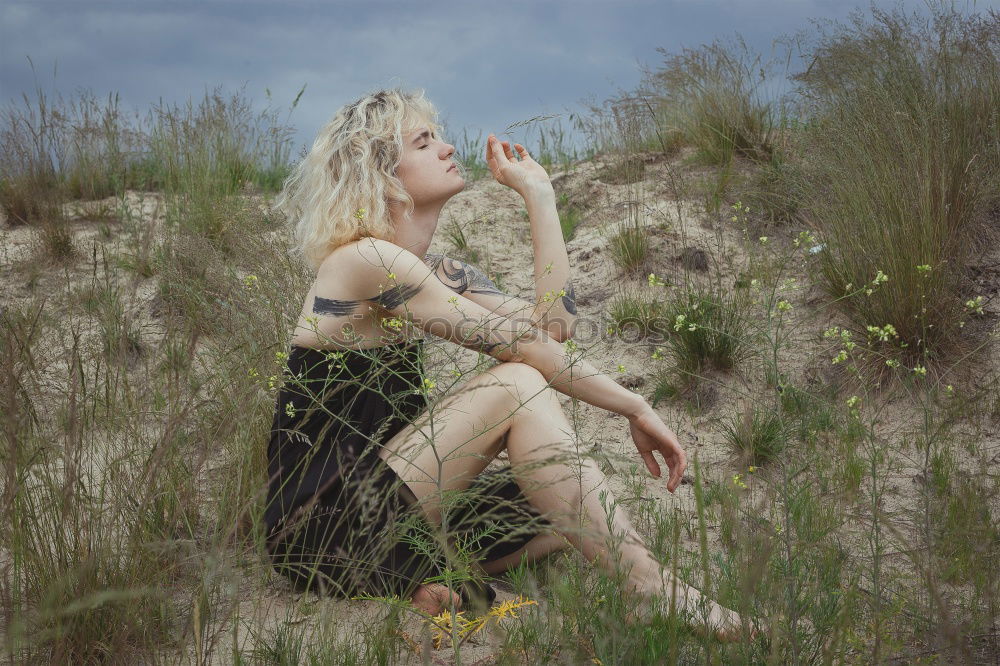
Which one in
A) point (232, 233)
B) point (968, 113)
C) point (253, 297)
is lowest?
point (253, 297)

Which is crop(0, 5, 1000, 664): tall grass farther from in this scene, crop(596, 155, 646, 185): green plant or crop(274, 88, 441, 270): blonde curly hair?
crop(274, 88, 441, 270): blonde curly hair

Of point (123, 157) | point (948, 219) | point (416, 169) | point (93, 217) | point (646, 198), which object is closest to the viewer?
point (416, 169)

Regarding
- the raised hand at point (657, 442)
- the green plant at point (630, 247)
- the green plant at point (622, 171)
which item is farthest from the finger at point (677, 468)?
the green plant at point (622, 171)

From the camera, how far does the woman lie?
2461 mm

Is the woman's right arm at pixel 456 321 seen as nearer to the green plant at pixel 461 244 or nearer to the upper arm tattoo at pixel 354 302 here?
the upper arm tattoo at pixel 354 302

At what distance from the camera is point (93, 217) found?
6.83 m

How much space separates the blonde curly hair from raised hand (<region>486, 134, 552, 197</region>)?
0.24 m

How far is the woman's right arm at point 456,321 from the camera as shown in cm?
264

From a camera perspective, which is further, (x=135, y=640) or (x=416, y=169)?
(x=416, y=169)

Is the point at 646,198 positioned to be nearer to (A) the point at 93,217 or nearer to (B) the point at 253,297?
(B) the point at 253,297

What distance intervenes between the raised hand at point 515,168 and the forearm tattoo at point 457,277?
1.24 ft

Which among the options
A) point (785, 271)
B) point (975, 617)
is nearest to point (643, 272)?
point (785, 271)

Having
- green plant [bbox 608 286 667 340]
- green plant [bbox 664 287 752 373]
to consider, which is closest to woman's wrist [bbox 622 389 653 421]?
green plant [bbox 664 287 752 373]

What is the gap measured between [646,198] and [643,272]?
107 centimetres
